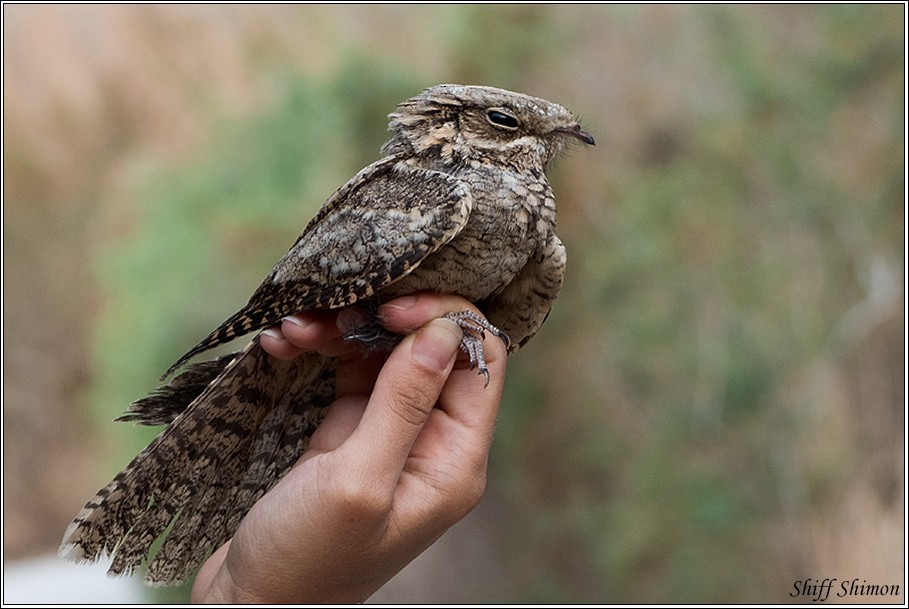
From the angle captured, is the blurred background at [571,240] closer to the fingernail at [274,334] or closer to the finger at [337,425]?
the finger at [337,425]

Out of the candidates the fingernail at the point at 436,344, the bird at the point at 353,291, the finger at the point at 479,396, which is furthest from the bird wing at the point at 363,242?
the finger at the point at 479,396

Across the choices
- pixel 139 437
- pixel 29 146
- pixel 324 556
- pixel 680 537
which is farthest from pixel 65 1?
pixel 680 537

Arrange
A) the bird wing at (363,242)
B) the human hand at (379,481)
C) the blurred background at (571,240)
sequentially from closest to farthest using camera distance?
the human hand at (379,481) → the bird wing at (363,242) → the blurred background at (571,240)

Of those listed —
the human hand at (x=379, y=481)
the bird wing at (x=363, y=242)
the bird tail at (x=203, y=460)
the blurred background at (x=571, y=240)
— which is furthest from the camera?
the blurred background at (x=571, y=240)

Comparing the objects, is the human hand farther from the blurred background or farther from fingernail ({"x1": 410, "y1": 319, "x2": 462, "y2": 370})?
the blurred background

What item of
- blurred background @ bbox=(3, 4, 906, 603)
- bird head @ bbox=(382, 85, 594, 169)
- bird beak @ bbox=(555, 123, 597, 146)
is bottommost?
blurred background @ bbox=(3, 4, 906, 603)

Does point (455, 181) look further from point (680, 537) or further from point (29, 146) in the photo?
point (29, 146)

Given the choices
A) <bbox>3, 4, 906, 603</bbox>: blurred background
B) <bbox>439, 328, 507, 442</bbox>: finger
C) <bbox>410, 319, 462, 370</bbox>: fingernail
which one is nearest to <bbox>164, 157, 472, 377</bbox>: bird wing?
<bbox>410, 319, 462, 370</bbox>: fingernail
